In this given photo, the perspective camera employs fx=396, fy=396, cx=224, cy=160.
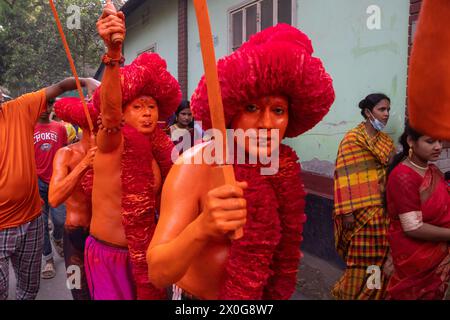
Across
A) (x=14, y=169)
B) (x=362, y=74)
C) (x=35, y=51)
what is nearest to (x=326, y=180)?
(x=362, y=74)

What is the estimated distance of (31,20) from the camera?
20656mm

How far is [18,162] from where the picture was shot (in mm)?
2664

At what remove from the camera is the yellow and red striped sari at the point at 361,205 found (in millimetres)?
3201

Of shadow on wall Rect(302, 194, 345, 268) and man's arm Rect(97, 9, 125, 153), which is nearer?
man's arm Rect(97, 9, 125, 153)

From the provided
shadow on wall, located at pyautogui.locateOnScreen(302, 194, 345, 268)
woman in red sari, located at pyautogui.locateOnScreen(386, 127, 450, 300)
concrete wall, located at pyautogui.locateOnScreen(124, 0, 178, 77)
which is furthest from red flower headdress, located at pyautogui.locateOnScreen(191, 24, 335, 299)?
concrete wall, located at pyautogui.locateOnScreen(124, 0, 178, 77)

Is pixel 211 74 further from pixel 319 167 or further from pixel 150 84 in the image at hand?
pixel 319 167

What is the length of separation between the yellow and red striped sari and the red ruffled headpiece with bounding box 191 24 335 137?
1978 millimetres

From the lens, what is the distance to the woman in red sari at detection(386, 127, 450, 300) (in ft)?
7.73

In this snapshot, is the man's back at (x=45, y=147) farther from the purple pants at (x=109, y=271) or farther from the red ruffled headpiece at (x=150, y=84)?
the purple pants at (x=109, y=271)

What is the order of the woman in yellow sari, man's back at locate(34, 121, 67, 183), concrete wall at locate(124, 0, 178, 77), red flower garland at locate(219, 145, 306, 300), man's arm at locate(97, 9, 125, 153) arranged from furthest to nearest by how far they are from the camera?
concrete wall at locate(124, 0, 178, 77) < man's back at locate(34, 121, 67, 183) < the woman in yellow sari < man's arm at locate(97, 9, 125, 153) < red flower garland at locate(219, 145, 306, 300)

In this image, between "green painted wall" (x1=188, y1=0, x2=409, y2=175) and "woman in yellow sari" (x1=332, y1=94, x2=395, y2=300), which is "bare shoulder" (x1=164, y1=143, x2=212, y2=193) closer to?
"woman in yellow sari" (x1=332, y1=94, x2=395, y2=300)

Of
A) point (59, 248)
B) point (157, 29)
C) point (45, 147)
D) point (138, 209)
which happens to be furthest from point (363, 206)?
point (157, 29)

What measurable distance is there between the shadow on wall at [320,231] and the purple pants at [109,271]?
2.51m

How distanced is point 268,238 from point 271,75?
21.2 inches
